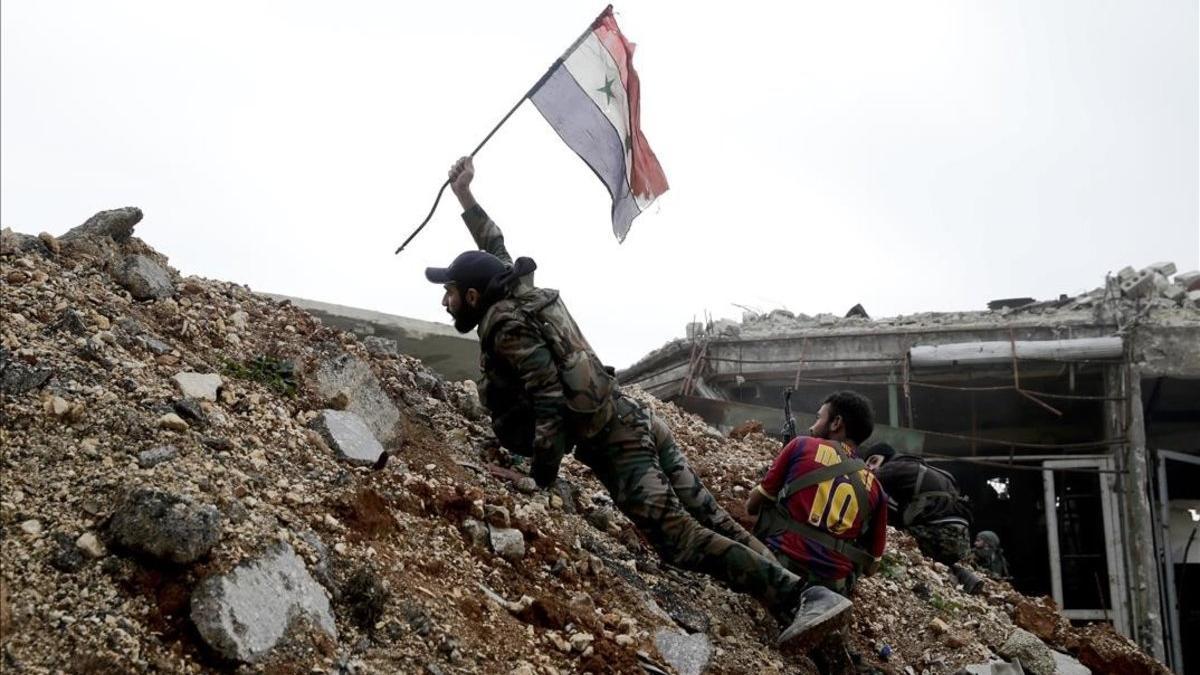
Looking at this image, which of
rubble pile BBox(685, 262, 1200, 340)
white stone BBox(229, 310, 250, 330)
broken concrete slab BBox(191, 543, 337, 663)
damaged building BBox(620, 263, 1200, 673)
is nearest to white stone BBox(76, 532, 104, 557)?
broken concrete slab BBox(191, 543, 337, 663)

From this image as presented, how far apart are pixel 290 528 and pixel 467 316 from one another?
64.3 inches

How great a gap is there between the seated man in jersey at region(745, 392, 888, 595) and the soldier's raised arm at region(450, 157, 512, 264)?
68.3 inches

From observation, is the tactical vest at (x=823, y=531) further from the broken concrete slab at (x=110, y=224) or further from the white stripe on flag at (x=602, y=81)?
the broken concrete slab at (x=110, y=224)

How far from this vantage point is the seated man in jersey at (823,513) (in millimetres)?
5344

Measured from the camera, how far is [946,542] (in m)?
7.85

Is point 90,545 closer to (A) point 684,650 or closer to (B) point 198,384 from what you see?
(B) point 198,384

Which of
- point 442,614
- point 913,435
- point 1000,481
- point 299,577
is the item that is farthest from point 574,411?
point 1000,481

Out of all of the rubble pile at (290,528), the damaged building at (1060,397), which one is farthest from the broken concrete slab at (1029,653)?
the damaged building at (1060,397)

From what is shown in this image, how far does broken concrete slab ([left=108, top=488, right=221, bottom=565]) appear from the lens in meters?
3.51

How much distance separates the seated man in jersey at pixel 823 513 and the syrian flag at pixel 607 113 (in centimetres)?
204

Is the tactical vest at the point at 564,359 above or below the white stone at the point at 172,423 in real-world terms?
above

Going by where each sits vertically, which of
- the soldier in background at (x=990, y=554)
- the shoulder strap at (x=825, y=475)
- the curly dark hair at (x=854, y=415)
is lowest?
the shoulder strap at (x=825, y=475)

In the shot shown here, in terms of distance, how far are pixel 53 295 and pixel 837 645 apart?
3.73 metres

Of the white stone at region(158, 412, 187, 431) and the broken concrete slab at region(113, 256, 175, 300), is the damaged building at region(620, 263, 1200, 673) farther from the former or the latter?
the white stone at region(158, 412, 187, 431)
